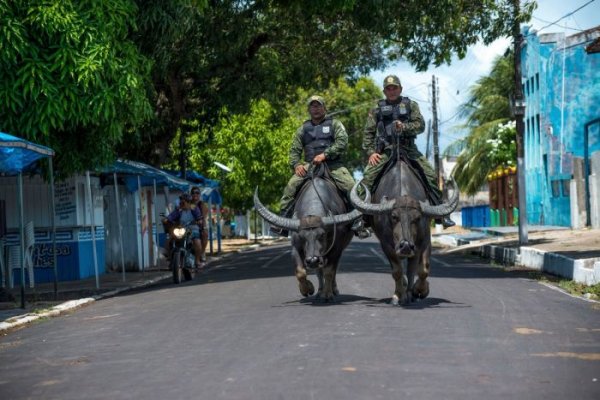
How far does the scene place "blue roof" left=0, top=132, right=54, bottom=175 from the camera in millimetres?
16375

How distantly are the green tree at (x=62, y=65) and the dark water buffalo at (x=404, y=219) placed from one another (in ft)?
20.4

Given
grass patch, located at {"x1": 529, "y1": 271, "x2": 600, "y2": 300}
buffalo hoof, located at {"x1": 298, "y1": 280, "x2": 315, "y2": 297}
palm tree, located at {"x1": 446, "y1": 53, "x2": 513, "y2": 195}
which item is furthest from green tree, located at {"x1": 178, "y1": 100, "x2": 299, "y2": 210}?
buffalo hoof, located at {"x1": 298, "y1": 280, "x2": 315, "y2": 297}

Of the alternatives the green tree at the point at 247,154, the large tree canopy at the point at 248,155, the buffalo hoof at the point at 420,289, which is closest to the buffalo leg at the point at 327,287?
the buffalo hoof at the point at 420,289

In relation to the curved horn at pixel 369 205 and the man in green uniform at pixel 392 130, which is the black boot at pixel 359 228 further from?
the curved horn at pixel 369 205

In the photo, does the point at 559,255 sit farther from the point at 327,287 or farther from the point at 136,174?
the point at 136,174

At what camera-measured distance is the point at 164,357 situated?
10250 millimetres

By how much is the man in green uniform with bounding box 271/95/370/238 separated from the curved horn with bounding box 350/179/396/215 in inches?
30.3

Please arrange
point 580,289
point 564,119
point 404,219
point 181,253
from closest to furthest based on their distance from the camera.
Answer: point 404,219, point 580,289, point 181,253, point 564,119

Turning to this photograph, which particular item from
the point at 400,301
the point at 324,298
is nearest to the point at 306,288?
the point at 324,298

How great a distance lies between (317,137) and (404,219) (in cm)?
220

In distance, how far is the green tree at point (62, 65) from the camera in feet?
61.2

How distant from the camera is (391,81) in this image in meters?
15.0

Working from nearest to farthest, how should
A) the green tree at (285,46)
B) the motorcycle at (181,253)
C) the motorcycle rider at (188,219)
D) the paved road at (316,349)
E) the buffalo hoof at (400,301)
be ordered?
the paved road at (316,349) → the buffalo hoof at (400,301) → the motorcycle at (181,253) → the motorcycle rider at (188,219) → the green tree at (285,46)

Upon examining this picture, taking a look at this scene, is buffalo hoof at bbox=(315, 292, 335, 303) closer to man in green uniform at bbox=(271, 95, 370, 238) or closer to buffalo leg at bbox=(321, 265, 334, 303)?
buffalo leg at bbox=(321, 265, 334, 303)
